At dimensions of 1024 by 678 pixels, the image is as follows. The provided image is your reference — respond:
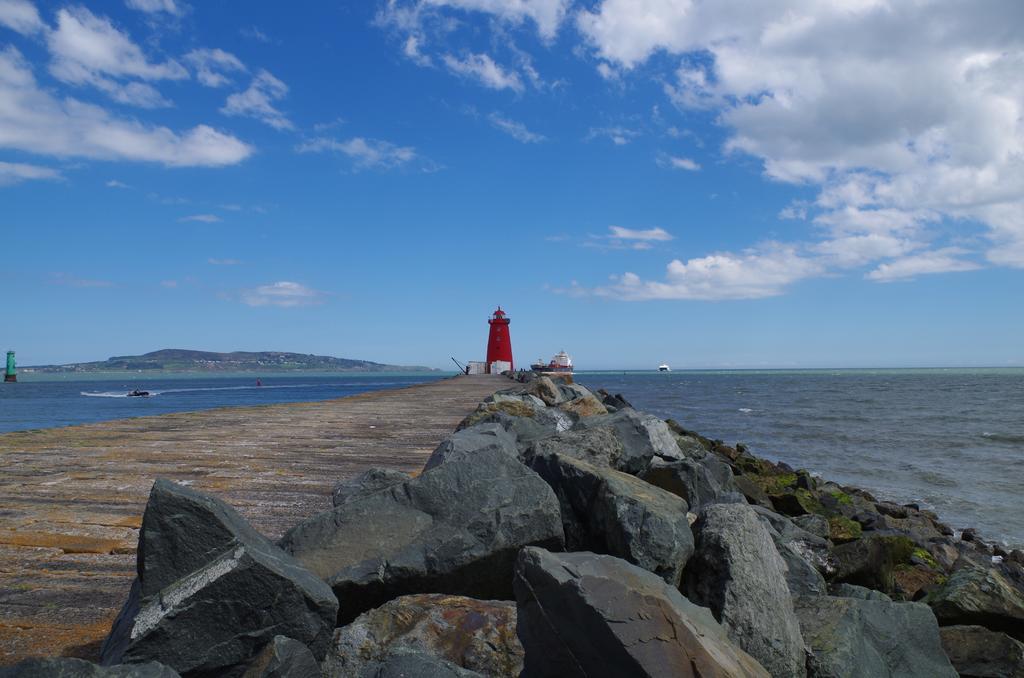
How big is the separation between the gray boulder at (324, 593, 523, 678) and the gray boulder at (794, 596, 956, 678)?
1.17m

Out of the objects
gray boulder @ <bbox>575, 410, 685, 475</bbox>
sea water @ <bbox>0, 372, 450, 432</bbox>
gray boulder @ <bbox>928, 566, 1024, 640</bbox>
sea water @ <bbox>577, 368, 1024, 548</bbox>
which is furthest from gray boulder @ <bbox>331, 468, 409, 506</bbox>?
sea water @ <bbox>0, 372, 450, 432</bbox>

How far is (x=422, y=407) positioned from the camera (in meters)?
13.9

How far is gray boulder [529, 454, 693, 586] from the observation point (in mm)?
2701

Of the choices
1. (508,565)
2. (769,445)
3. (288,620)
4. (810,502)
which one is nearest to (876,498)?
(810,502)

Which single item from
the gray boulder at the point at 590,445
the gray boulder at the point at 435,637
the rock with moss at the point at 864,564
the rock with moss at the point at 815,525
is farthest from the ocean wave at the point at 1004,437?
the gray boulder at the point at 435,637

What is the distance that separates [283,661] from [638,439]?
315 centimetres

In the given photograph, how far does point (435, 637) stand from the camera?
2266 mm

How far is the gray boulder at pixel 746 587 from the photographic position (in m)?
2.47

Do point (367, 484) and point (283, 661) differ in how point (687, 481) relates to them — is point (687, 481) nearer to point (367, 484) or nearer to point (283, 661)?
point (367, 484)

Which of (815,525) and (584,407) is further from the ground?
(584,407)

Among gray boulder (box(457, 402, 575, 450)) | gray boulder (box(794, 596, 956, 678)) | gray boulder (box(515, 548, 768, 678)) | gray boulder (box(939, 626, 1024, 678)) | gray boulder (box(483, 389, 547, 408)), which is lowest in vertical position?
gray boulder (box(939, 626, 1024, 678))

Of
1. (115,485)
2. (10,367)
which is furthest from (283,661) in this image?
(10,367)

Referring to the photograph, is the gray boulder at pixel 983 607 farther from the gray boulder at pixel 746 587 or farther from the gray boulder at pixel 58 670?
the gray boulder at pixel 58 670

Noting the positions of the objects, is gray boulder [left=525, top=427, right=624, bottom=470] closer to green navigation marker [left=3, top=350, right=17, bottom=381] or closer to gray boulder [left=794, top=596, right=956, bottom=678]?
gray boulder [left=794, top=596, right=956, bottom=678]
